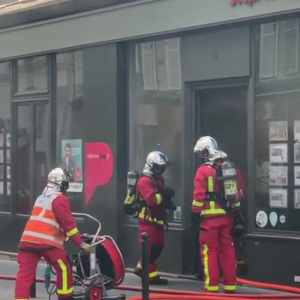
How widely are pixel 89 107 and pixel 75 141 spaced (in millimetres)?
699

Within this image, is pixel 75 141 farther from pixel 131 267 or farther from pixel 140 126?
pixel 131 267

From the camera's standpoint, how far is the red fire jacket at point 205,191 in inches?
392

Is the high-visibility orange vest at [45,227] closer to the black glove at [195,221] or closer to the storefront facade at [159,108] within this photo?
the black glove at [195,221]

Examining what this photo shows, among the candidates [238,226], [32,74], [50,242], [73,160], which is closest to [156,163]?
[238,226]

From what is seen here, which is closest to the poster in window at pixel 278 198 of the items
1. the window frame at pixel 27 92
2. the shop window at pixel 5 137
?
the window frame at pixel 27 92

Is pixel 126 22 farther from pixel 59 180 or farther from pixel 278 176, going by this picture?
pixel 59 180

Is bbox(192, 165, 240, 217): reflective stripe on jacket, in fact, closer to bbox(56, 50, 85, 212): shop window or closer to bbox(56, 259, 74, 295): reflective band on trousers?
bbox(56, 259, 74, 295): reflective band on trousers

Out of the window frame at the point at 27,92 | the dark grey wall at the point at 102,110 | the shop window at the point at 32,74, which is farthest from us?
the shop window at the point at 32,74

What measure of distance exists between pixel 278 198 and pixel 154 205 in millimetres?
1709

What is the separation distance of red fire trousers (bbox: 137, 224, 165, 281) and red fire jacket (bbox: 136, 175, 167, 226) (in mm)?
72

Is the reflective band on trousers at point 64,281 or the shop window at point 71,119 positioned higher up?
the shop window at point 71,119

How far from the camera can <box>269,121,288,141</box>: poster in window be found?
10664 mm

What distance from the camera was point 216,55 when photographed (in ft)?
37.2

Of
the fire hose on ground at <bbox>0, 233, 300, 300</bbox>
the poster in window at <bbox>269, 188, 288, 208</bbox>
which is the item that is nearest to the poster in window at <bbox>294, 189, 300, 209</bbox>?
the poster in window at <bbox>269, 188, 288, 208</bbox>
